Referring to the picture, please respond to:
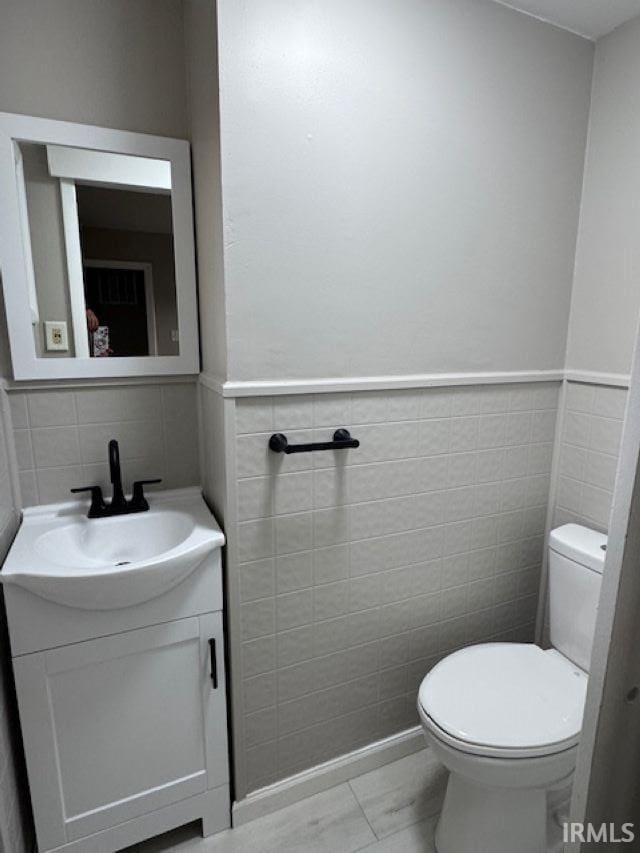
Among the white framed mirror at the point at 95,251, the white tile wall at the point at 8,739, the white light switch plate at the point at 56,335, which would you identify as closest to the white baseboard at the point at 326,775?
the white tile wall at the point at 8,739

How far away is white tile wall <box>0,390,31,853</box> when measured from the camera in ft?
3.57

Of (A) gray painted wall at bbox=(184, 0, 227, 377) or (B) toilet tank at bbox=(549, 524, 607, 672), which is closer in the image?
(A) gray painted wall at bbox=(184, 0, 227, 377)

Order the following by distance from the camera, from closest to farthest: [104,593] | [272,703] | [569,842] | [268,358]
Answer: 1. [569,842]
2. [104,593]
3. [268,358]
4. [272,703]

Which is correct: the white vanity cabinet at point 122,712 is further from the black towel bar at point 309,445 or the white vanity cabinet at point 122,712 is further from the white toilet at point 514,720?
the white toilet at point 514,720

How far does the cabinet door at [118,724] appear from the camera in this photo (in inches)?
45.1

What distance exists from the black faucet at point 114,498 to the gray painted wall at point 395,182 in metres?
0.47

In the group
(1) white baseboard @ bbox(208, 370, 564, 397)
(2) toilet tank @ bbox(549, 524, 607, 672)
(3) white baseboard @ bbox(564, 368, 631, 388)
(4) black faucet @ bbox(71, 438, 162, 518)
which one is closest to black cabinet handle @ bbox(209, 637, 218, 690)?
(4) black faucet @ bbox(71, 438, 162, 518)

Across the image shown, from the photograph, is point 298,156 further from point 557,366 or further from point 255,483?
point 557,366

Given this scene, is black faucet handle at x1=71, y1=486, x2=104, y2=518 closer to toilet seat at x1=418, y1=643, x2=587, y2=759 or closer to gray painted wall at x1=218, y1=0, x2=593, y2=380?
gray painted wall at x1=218, y1=0, x2=593, y2=380

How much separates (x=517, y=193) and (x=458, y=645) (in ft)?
4.90

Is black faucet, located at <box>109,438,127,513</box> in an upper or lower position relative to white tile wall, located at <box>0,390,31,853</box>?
upper

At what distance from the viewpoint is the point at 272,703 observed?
1.41 metres

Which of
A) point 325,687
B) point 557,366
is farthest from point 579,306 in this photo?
point 325,687

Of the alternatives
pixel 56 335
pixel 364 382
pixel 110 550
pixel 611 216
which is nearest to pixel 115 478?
pixel 110 550
